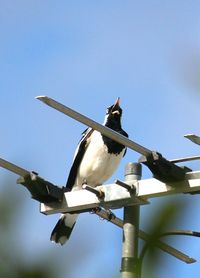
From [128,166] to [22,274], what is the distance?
2116mm

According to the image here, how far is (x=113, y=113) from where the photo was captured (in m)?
6.73

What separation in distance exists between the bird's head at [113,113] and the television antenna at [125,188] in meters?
3.71

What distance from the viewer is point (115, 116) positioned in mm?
6707

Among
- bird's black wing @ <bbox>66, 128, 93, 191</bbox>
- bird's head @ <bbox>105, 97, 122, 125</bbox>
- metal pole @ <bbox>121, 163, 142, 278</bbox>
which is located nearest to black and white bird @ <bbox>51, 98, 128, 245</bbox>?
bird's black wing @ <bbox>66, 128, 93, 191</bbox>

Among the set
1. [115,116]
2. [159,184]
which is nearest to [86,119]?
[159,184]

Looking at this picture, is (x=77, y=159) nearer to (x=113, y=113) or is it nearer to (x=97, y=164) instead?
(x=97, y=164)

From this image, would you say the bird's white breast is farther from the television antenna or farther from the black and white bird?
the television antenna

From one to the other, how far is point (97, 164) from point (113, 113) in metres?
0.99

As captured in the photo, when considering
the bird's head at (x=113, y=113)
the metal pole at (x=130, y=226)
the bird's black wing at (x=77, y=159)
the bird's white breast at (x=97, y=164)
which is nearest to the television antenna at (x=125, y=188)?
the metal pole at (x=130, y=226)

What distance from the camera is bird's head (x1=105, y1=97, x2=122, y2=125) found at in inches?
263

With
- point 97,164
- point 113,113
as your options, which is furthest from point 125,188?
point 113,113

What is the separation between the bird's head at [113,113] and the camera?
263 inches

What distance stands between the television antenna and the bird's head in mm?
3711

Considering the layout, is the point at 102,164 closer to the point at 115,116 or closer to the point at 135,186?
the point at 115,116
